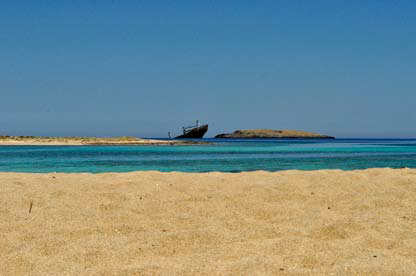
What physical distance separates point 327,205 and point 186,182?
2691 mm

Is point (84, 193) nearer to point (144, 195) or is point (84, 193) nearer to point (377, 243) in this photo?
point (144, 195)

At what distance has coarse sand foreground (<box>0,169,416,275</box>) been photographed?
4754mm

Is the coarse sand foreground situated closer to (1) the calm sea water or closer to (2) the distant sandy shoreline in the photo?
(1) the calm sea water

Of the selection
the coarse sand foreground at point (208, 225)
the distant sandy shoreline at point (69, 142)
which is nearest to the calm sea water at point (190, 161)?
the coarse sand foreground at point (208, 225)

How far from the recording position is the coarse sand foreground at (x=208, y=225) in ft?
15.6

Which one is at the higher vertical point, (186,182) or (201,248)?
(186,182)

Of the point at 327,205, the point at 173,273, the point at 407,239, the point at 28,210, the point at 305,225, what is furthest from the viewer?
the point at 327,205

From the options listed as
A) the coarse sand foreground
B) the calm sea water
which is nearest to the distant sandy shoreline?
the calm sea water

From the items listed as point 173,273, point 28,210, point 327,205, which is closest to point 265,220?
point 327,205

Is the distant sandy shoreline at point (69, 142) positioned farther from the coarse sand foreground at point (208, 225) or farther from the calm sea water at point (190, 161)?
the coarse sand foreground at point (208, 225)

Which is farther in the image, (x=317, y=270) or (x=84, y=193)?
(x=84, y=193)

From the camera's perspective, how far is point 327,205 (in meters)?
7.21

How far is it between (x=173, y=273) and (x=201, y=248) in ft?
2.84

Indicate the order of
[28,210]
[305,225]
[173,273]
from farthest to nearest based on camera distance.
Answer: [28,210] → [305,225] → [173,273]
